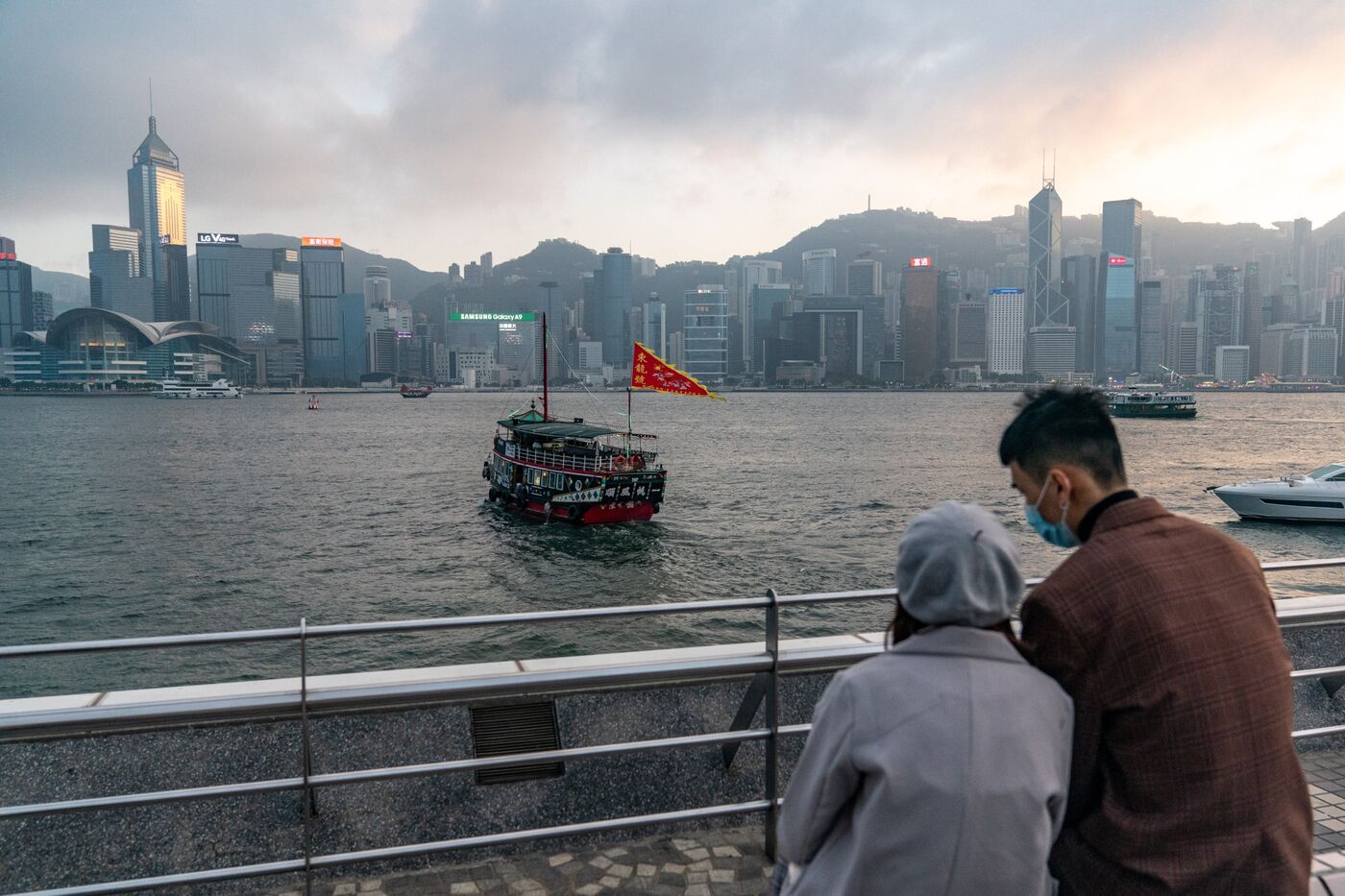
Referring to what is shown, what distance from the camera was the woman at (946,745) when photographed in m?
1.59

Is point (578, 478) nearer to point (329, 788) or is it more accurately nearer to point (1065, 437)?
point (329, 788)

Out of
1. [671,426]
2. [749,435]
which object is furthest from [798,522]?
[671,426]

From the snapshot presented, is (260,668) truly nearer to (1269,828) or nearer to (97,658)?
(97,658)

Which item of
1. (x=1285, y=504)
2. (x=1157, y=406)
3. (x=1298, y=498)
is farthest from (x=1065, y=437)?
(x=1157, y=406)

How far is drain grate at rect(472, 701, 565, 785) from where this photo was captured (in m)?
3.88

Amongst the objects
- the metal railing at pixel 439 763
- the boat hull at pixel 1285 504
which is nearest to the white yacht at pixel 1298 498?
the boat hull at pixel 1285 504

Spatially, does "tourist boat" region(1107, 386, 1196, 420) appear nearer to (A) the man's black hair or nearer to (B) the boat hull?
(B) the boat hull

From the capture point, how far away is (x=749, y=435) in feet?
291

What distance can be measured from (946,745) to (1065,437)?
0.89m

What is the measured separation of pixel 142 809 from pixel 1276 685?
12.3 ft

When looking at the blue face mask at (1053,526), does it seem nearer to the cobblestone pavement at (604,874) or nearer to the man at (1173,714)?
the man at (1173,714)

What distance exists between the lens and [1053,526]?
2229 mm

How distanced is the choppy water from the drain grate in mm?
15453

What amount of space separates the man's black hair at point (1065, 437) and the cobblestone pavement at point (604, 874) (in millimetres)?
1928
